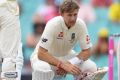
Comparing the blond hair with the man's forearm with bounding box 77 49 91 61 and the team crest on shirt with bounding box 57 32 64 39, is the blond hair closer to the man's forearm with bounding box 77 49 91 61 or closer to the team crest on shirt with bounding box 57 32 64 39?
the team crest on shirt with bounding box 57 32 64 39

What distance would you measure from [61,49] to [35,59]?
1.10 feet

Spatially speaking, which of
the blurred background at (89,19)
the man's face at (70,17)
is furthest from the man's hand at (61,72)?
the blurred background at (89,19)

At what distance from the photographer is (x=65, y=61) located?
281 inches

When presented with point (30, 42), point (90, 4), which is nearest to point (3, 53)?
point (30, 42)

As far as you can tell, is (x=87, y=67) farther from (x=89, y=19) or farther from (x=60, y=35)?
(x=89, y=19)

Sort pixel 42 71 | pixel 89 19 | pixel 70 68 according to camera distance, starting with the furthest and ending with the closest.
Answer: pixel 89 19 < pixel 42 71 < pixel 70 68

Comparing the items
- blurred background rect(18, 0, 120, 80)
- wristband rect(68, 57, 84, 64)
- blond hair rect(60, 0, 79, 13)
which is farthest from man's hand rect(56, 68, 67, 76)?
blurred background rect(18, 0, 120, 80)

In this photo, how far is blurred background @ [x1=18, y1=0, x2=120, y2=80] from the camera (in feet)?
38.5

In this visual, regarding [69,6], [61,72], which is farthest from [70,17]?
[61,72]

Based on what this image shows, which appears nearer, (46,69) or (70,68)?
(70,68)

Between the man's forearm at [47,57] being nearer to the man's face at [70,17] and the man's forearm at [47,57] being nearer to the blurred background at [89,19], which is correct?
the man's face at [70,17]

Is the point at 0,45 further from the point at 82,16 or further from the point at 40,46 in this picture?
the point at 82,16

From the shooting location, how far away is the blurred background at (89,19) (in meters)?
11.7

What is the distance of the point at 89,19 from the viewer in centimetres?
1241
